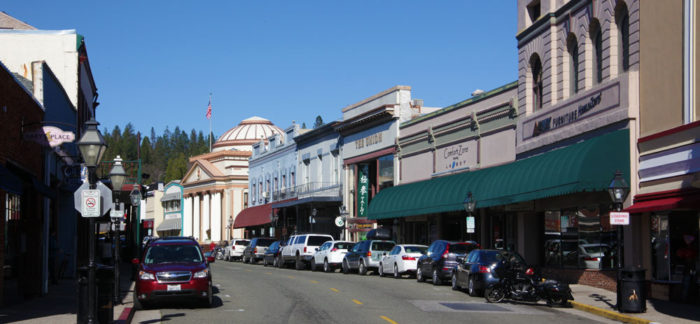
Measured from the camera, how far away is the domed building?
297 feet

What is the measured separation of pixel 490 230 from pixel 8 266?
66.3 feet

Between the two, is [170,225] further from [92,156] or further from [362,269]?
[92,156]

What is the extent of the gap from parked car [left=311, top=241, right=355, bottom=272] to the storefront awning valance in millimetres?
63234

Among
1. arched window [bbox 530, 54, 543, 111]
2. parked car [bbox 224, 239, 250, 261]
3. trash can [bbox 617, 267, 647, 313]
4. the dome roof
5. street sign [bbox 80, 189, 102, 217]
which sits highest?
the dome roof

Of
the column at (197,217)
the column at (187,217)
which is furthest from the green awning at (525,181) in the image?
the column at (187,217)

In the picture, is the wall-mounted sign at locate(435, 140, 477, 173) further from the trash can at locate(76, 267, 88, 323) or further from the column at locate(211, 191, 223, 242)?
the column at locate(211, 191, 223, 242)

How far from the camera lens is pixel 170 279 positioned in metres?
19.6

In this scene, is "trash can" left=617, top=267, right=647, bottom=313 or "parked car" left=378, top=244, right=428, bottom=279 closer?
"trash can" left=617, top=267, right=647, bottom=313

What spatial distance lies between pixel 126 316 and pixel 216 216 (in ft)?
249

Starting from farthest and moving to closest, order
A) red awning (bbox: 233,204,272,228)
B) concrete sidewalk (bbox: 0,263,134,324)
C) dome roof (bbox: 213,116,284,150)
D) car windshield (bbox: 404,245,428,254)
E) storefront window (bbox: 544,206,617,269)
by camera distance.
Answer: dome roof (bbox: 213,116,284,150), red awning (bbox: 233,204,272,228), car windshield (bbox: 404,245,428,254), storefront window (bbox: 544,206,617,269), concrete sidewalk (bbox: 0,263,134,324)

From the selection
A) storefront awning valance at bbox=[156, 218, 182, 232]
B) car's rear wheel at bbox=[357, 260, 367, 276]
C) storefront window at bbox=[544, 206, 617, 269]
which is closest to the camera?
storefront window at bbox=[544, 206, 617, 269]

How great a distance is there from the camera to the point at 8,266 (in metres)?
24.9

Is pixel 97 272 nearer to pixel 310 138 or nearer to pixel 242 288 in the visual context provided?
pixel 242 288

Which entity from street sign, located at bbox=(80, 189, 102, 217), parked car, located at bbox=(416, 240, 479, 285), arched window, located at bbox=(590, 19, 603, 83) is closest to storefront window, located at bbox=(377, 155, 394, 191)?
parked car, located at bbox=(416, 240, 479, 285)
